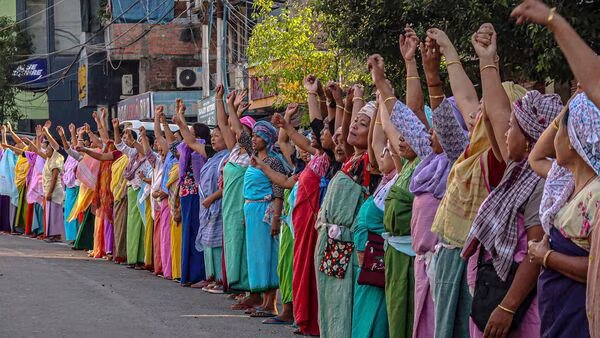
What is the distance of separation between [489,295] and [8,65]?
4225 centimetres

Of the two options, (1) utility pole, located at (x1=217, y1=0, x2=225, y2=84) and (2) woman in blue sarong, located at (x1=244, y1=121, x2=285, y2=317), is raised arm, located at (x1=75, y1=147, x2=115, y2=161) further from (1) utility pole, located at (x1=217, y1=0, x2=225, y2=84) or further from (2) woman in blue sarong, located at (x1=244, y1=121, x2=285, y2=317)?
(1) utility pole, located at (x1=217, y1=0, x2=225, y2=84)

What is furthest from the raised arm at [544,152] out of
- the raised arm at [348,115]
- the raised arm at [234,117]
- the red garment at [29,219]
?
the red garment at [29,219]

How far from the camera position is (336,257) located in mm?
8844

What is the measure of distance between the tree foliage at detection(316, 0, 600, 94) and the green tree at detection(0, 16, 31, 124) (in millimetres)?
30772

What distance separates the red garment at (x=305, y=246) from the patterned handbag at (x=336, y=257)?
132 centimetres

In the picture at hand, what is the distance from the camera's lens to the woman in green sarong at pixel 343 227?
8.73m

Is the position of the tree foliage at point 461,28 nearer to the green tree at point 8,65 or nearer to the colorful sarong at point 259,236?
the colorful sarong at point 259,236

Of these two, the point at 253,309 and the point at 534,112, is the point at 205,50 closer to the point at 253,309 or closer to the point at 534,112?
the point at 253,309

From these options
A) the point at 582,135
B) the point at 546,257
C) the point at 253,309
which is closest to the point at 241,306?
the point at 253,309

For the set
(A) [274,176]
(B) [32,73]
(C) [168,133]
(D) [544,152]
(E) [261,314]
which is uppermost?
(B) [32,73]

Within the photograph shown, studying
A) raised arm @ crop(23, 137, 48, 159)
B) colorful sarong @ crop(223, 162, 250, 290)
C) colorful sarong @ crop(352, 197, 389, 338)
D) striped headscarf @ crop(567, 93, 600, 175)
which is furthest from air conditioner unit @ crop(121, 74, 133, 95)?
striped headscarf @ crop(567, 93, 600, 175)

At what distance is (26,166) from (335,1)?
10104mm

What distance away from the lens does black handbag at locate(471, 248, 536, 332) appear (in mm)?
5785

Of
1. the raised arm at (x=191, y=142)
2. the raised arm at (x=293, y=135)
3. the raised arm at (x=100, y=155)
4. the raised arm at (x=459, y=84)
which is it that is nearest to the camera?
the raised arm at (x=459, y=84)
